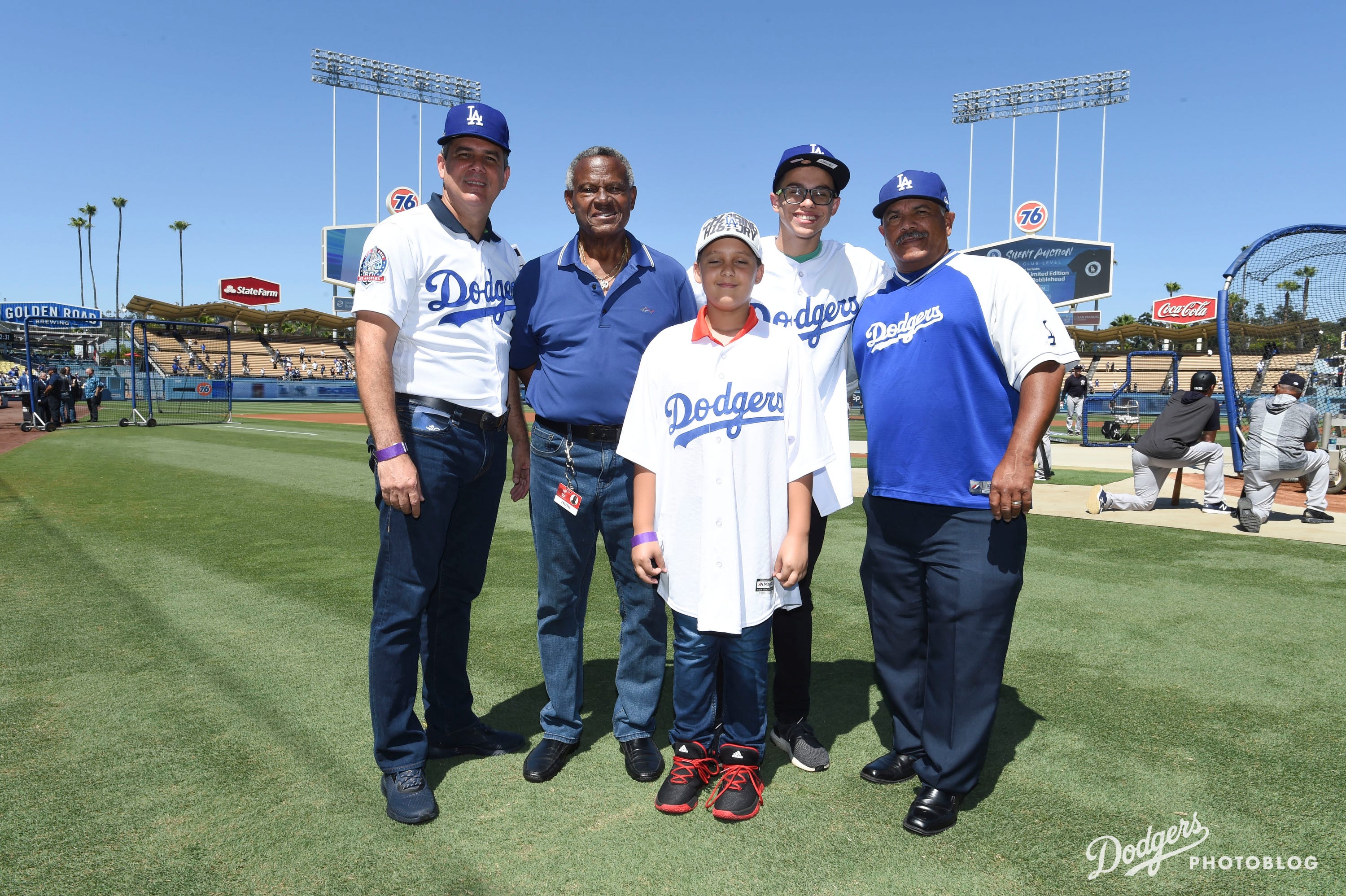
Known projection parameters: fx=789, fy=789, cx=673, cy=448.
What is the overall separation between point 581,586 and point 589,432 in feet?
2.10

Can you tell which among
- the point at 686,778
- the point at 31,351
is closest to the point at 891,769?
the point at 686,778

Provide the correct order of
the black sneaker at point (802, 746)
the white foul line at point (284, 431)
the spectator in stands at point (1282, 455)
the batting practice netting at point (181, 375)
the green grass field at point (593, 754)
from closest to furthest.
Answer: the green grass field at point (593, 754)
the black sneaker at point (802, 746)
the spectator in stands at point (1282, 455)
the white foul line at point (284, 431)
the batting practice netting at point (181, 375)

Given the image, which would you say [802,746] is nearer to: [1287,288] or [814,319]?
[814,319]

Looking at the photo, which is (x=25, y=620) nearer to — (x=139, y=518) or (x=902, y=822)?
(x=139, y=518)

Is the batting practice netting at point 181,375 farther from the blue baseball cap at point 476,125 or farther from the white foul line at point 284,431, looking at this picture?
the blue baseball cap at point 476,125

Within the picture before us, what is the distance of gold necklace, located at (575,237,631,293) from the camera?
3.08m

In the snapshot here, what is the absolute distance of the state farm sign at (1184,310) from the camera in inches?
2269

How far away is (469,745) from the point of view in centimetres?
318

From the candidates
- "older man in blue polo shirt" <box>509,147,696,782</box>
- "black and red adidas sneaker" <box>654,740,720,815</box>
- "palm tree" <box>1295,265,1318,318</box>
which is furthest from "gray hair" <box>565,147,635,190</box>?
"palm tree" <box>1295,265,1318,318</box>

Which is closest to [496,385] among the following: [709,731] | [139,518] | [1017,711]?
[709,731]

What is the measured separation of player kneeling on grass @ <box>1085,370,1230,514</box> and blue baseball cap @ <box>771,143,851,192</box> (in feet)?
23.9

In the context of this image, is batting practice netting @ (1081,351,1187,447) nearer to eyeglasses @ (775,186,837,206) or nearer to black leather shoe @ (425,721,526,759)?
eyeglasses @ (775,186,837,206)

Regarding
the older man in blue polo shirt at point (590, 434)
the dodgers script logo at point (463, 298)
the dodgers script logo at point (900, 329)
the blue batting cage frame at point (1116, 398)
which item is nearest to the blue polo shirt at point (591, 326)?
the older man in blue polo shirt at point (590, 434)

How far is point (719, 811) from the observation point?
8.75ft
